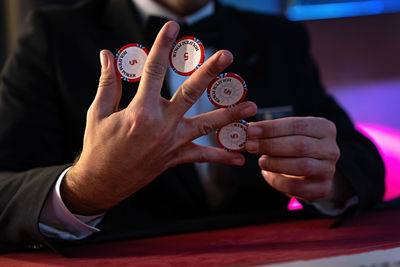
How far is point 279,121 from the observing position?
29.6 inches

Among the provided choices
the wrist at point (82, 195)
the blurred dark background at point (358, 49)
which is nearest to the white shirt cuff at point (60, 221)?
the wrist at point (82, 195)

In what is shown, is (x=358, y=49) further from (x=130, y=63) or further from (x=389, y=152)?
(x=130, y=63)

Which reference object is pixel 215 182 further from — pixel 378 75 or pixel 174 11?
pixel 378 75

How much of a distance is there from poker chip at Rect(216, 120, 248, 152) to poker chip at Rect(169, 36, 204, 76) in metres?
0.12

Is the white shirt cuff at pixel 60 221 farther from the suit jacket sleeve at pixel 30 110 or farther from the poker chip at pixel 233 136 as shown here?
the poker chip at pixel 233 136

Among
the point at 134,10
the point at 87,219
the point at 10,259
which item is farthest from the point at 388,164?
the point at 10,259

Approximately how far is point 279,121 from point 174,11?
2.11ft

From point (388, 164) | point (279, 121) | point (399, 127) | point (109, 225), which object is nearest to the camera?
point (279, 121)

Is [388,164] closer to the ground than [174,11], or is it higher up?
closer to the ground

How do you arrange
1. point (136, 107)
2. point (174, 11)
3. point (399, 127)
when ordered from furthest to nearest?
point (399, 127) → point (174, 11) → point (136, 107)

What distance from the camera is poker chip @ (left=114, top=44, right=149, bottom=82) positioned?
2.17 ft

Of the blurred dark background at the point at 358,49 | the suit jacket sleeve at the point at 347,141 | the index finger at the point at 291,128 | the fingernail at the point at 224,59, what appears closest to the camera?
the fingernail at the point at 224,59

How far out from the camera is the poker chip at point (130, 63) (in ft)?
2.17

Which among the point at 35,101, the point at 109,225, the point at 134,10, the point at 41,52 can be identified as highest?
the point at 134,10
